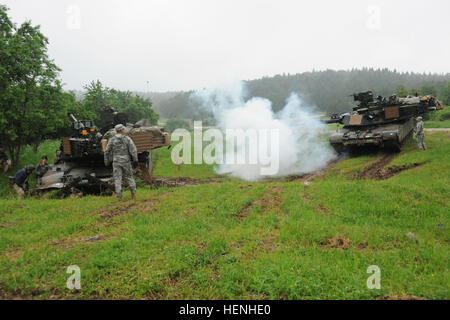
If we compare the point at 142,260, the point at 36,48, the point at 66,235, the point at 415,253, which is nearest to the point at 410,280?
the point at 415,253

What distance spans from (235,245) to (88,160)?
9.84 meters

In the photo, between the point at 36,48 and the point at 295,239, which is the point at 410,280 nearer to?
the point at 295,239

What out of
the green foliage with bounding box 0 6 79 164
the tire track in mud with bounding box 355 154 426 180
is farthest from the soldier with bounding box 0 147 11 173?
the tire track in mud with bounding box 355 154 426 180

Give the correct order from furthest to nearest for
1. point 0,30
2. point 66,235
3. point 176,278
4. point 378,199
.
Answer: point 0,30 → point 378,199 → point 66,235 → point 176,278

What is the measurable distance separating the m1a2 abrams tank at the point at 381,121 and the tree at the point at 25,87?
1653 cm

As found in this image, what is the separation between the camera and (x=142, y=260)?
445 centimetres

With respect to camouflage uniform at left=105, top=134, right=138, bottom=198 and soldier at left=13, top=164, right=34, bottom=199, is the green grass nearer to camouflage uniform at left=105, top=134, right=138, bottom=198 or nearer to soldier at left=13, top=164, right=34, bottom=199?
camouflage uniform at left=105, top=134, right=138, bottom=198

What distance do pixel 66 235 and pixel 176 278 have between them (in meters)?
3.05

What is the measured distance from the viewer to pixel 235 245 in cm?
507

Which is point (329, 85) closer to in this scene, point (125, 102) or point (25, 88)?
point (125, 102)

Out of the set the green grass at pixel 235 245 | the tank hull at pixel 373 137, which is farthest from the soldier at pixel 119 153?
the tank hull at pixel 373 137

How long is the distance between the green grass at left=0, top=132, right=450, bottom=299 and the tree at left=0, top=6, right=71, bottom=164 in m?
8.87

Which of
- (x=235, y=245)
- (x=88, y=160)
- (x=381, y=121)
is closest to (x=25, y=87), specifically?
(x=88, y=160)

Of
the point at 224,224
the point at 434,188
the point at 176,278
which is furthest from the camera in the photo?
the point at 434,188
